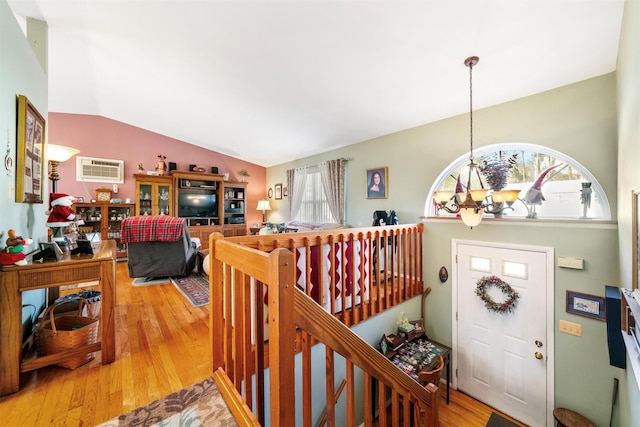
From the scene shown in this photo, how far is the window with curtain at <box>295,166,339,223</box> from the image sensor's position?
17.2 ft

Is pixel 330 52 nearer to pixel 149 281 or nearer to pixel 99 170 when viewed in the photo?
pixel 149 281

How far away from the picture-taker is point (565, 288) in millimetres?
2379

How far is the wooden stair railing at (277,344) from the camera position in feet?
2.77

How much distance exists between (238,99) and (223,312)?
3.02 meters

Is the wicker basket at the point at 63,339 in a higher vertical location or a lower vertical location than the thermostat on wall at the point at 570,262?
lower

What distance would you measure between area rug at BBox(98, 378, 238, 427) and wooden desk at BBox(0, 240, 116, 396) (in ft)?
2.22

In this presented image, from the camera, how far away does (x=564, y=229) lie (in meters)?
2.38

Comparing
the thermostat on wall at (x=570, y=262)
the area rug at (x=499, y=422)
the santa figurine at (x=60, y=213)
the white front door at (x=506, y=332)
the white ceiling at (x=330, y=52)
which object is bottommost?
the area rug at (x=499, y=422)

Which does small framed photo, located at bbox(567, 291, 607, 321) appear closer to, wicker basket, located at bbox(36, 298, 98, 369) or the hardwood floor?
the hardwood floor

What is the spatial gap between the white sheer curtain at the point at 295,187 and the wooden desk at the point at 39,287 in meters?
4.21

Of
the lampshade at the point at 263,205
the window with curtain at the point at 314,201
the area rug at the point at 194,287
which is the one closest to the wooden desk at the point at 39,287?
the area rug at the point at 194,287

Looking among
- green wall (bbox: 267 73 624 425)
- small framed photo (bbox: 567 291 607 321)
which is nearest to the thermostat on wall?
green wall (bbox: 267 73 624 425)

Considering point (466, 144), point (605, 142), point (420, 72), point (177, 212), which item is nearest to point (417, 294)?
point (466, 144)

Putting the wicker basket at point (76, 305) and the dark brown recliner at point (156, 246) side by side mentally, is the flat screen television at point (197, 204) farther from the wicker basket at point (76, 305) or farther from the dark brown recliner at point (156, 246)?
the wicker basket at point (76, 305)
